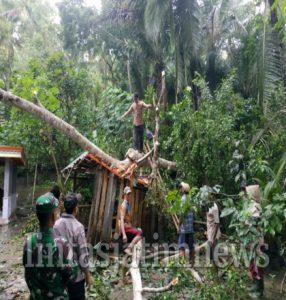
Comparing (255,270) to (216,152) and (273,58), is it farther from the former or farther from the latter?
(273,58)

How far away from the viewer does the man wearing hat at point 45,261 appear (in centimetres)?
261

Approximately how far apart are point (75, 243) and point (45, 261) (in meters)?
0.99

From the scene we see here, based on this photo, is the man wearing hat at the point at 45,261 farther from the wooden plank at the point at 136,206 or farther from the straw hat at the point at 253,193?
the wooden plank at the point at 136,206

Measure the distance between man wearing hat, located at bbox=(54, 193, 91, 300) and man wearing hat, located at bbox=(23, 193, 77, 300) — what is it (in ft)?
2.74

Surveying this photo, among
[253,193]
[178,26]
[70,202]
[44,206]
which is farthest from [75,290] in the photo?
[178,26]

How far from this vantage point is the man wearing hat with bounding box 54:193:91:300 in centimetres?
350

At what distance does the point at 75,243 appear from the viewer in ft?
11.8

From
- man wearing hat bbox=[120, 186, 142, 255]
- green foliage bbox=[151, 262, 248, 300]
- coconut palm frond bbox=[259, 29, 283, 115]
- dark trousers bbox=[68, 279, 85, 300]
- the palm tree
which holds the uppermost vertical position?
the palm tree

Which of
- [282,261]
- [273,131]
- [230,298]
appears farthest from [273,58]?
[230,298]

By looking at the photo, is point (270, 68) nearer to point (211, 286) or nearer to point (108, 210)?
point (108, 210)

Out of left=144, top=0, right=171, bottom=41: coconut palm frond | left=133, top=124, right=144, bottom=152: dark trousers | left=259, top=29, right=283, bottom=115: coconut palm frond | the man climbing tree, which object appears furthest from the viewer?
left=144, top=0, right=171, bottom=41: coconut palm frond

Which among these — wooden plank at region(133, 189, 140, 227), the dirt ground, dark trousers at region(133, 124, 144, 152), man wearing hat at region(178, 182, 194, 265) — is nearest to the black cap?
the dirt ground

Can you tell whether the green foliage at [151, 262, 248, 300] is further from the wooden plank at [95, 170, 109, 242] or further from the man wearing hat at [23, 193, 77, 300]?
the wooden plank at [95, 170, 109, 242]

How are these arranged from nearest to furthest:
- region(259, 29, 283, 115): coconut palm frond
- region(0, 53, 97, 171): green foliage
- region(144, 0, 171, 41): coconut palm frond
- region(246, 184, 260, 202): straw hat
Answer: region(246, 184, 260, 202): straw hat → region(259, 29, 283, 115): coconut palm frond → region(144, 0, 171, 41): coconut palm frond → region(0, 53, 97, 171): green foliage
